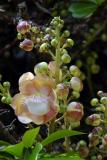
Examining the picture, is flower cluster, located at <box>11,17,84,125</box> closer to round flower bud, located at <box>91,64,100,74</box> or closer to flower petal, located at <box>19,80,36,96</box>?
flower petal, located at <box>19,80,36,96</box>

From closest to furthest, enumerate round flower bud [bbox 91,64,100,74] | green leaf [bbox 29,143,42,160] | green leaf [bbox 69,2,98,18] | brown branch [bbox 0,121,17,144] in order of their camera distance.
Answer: green leaf [bbox 29,143,42,160] < brown branch [bbox 0,121,17,144] < green leaf [bbox 69,2,98,18] < round flower bud [bbox 91,64,100,74]

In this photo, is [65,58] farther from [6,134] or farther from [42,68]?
[6,134]

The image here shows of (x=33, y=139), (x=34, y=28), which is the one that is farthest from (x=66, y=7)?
(x=33, y=139)

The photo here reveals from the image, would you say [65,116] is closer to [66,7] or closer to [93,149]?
[93,149]

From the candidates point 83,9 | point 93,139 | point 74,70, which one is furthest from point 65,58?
point 83,9

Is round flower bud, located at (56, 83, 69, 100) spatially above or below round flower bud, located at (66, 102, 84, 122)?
above

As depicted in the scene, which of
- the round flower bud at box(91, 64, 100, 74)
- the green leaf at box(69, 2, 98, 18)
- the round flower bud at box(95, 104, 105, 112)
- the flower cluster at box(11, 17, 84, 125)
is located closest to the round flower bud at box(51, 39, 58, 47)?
the flower cluster at box(11, 17, 84, 125)
